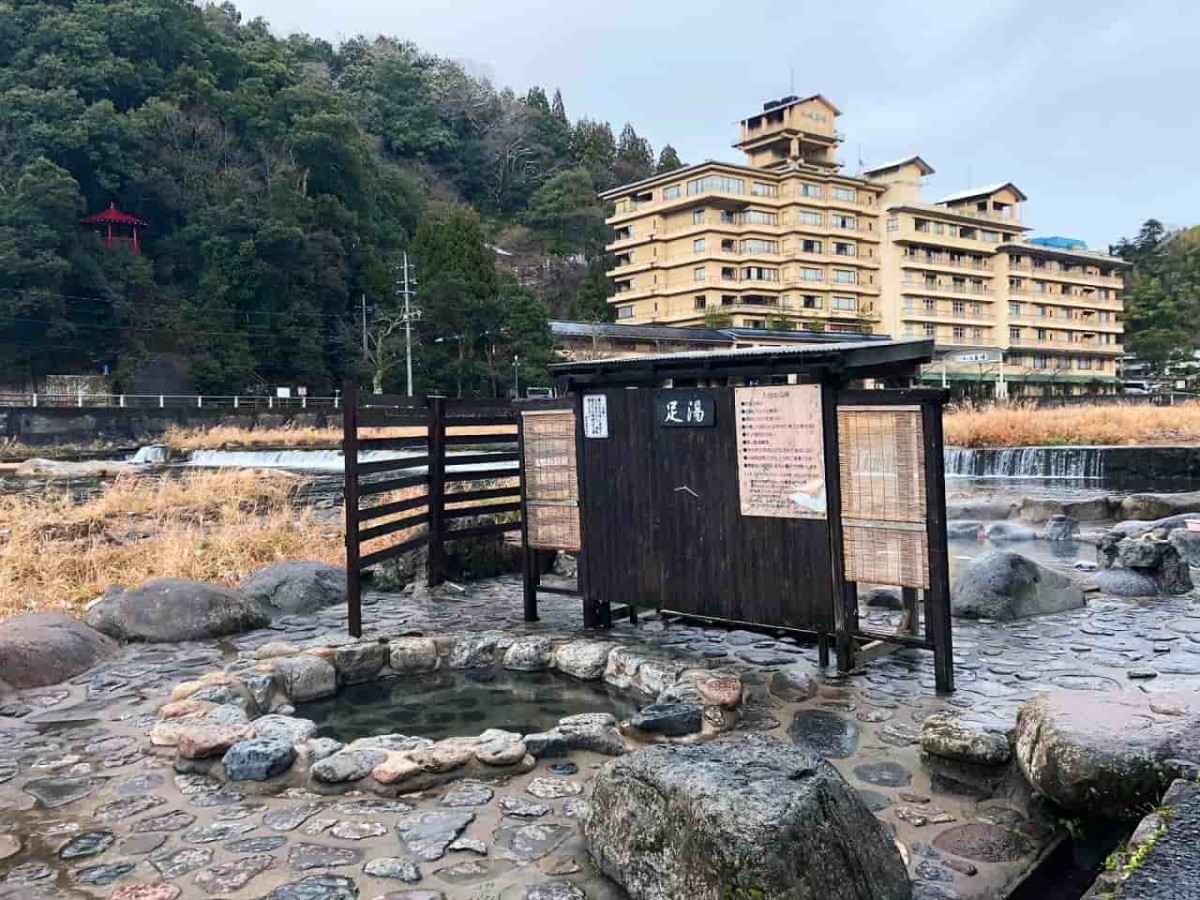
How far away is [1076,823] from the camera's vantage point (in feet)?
11.5

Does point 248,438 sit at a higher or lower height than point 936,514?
higher

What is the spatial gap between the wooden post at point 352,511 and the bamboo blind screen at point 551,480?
54.5 inches

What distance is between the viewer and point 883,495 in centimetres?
518

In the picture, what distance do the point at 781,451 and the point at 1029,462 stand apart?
59.3 ft

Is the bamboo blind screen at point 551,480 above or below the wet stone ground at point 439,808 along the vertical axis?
above

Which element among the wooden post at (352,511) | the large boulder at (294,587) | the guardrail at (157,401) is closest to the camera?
the wooden post at (352,511)

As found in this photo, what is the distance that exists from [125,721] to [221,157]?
2096 inches

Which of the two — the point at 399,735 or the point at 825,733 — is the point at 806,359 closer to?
the point at 825,733

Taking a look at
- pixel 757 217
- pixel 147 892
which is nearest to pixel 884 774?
pixel 147 892

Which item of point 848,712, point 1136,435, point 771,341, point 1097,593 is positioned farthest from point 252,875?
point 771,341

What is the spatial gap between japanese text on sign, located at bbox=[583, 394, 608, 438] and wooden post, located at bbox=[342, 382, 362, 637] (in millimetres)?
1779

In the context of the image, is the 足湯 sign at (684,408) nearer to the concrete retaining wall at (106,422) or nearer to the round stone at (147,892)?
the round stone at (147,892)

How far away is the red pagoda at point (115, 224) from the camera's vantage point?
44.2 metres

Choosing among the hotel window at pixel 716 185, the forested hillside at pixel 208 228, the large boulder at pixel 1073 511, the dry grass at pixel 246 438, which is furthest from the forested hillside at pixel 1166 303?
the dry grass at pixel 246 438
